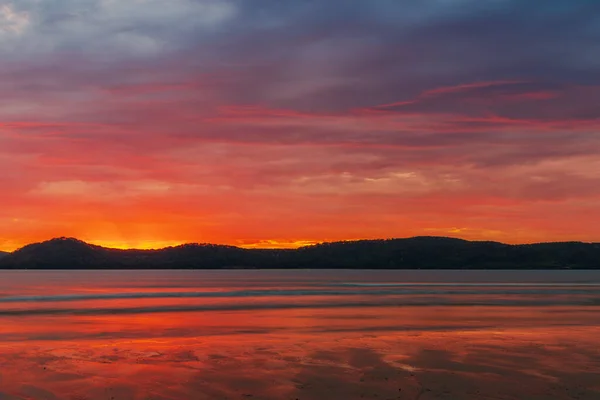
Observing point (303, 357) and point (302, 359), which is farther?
point (303, 357)

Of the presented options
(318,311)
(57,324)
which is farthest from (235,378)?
(318,311)

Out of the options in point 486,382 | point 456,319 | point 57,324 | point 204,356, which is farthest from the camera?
point 456,319

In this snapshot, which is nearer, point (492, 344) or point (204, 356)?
point (204, 356)

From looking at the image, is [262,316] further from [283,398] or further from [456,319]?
[283,398]

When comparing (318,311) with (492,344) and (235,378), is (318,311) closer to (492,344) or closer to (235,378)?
(492,344)

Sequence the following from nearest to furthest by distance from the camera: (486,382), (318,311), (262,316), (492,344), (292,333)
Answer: (486,382), (492,344), (292,333), (262,316), (318,311)

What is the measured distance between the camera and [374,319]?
45.4 meters

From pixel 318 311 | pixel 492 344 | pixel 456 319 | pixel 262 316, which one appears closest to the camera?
pixel 492 344

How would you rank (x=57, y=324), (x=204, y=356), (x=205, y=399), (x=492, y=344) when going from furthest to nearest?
(x=57, y=324) < (x=492, y=344) < (x=204, y=356) < (x=205, y=399)

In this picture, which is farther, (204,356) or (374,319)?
(374,319)

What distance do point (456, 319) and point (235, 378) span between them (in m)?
26.2

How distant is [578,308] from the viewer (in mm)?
55438

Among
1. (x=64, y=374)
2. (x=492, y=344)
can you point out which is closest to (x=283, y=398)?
(x=64, y=374)

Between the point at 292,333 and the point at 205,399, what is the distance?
697 inches
